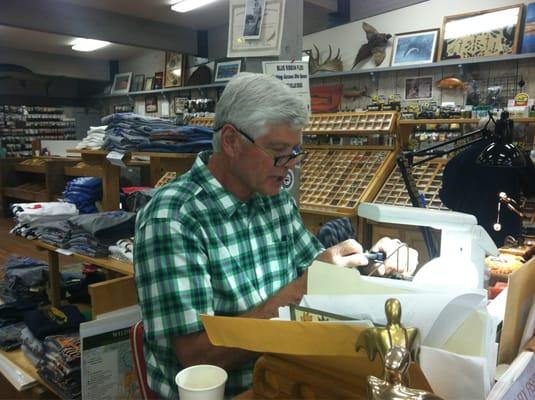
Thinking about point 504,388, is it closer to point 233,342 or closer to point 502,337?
point 502,337

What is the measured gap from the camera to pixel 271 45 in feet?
6.43

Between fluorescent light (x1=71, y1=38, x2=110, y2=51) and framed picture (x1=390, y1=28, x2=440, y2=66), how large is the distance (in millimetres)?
5599

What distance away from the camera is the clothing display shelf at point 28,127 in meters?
9.47

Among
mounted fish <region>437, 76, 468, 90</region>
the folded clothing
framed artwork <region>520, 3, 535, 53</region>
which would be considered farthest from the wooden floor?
framed artwork <region>520, 3, 535, 53</region>

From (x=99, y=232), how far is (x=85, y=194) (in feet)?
3.66

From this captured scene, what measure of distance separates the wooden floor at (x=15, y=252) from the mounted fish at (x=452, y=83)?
441 cm

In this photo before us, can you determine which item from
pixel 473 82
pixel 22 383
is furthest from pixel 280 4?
pixel 473 82

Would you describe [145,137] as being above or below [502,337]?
above

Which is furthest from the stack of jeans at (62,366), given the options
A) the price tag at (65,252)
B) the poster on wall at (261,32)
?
the poster on wall at (261,32)

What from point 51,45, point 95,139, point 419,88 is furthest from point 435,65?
point 51,45

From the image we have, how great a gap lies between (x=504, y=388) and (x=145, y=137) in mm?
2696

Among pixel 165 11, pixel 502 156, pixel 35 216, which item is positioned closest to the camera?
pixel 502 156

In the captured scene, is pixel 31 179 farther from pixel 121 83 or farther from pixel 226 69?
pixel 226 69

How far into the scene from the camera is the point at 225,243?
1.37 meters
